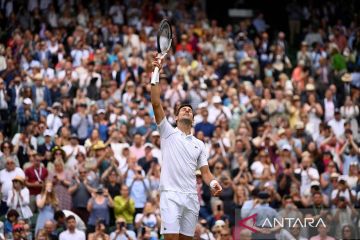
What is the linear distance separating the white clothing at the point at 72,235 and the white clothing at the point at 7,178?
2020mm

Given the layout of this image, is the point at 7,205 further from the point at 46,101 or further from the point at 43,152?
the point at 46,101

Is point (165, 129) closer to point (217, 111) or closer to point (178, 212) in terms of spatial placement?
point (178, 212)

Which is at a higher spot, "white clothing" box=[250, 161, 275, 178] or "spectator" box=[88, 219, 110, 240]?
"white clothing" box=[250, 161, 275, 178]

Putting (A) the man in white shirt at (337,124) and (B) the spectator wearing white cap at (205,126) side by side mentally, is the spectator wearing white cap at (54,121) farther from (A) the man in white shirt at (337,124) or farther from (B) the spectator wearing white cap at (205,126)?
(A) the man in white shirt at (337,124)

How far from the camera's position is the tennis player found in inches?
587

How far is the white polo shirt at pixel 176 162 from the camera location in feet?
49.3

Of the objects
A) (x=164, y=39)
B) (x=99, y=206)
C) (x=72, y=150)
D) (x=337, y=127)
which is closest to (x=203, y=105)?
(x=337, y=127)

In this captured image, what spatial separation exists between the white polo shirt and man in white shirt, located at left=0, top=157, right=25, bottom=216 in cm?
835

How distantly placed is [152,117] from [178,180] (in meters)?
11.7

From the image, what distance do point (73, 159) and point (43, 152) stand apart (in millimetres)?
785

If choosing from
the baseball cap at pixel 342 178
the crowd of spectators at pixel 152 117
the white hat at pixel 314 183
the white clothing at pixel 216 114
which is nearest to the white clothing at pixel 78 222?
the crowd of spectators at pixel 152 117

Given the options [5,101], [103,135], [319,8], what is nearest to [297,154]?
[103,135]

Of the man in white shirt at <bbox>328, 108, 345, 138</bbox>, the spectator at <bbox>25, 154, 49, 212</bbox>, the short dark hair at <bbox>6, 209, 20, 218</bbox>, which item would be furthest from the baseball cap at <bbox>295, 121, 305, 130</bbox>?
the short dark hair at <bbox>6, 209, 20, 218</bbox>

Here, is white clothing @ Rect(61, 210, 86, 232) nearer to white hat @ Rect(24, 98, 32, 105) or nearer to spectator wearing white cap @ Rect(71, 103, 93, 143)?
spectator wearing white cap @ Rect(71, 103, 93, 143)
